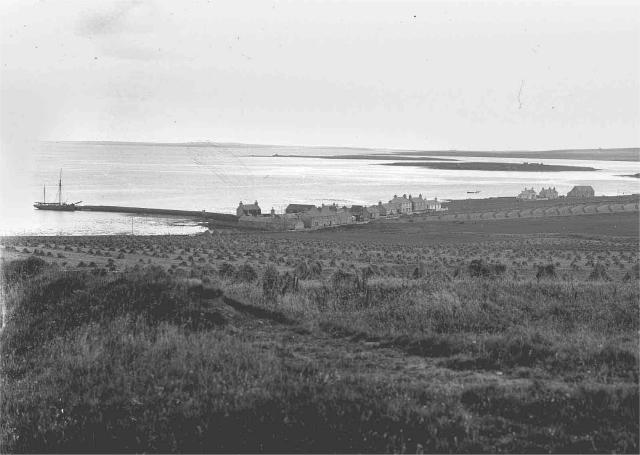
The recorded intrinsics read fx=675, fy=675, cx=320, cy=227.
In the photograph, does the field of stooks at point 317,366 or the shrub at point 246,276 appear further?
the shrub at point 246,276

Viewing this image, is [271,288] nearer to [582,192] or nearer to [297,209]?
[297,209]

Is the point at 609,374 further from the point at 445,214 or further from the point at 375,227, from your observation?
the point at 445,214

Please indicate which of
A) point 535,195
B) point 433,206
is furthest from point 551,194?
point 433,206

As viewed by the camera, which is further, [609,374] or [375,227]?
[375,227]

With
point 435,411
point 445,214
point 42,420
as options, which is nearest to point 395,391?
point 435,411

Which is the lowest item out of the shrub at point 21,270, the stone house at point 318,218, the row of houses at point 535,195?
the shrub at point 21,270

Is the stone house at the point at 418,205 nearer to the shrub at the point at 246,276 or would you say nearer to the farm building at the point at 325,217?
the farm building at the point at 325,217

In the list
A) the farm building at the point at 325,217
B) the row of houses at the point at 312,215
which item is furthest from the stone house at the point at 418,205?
the farm building at the point at 325,217
